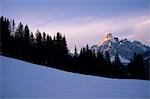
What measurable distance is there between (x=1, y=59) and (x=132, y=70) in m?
45.2

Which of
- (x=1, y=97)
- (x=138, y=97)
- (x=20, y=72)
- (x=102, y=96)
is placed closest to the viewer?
(x=1, y=97)

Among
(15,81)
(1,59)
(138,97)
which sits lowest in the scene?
(138,97)

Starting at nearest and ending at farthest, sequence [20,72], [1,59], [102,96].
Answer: [102,96]
[20,72]
[1,59]

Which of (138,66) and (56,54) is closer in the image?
(56,54)

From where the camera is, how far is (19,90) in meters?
12.1

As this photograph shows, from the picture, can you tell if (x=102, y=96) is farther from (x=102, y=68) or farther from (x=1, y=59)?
(x=102, y=68)

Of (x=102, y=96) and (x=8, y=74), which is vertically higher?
(x=8, y=74)

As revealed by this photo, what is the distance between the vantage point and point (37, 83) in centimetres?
1440

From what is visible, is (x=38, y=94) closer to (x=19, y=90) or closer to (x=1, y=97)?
(x=19, y=90)

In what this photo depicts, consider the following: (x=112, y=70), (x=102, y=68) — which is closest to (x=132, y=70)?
(x=112, y=70)

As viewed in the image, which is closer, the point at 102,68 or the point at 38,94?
the point at 38,94

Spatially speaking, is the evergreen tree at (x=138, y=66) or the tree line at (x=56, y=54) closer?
the tree line at (x=56, y=54)

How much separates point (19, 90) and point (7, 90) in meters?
0.57

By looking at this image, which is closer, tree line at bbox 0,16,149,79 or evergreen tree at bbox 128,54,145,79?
tree line at bbox 0,16,149,79
